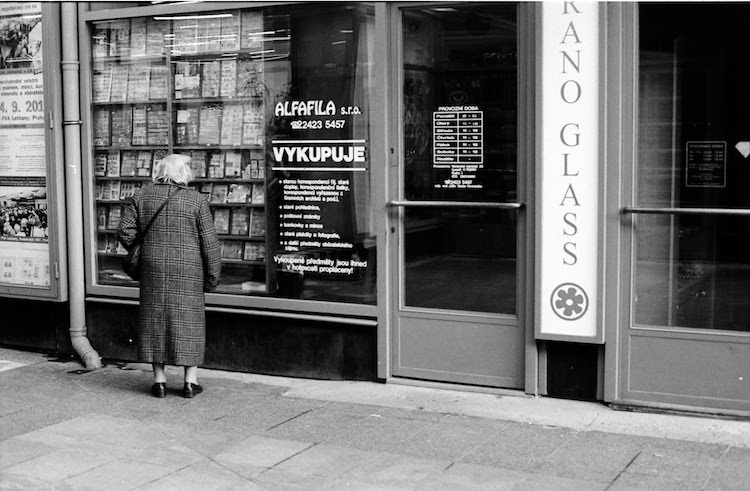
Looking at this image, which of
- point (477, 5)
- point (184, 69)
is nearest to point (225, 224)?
point (184, 69)

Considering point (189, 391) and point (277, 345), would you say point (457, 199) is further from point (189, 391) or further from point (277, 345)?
point (189, 391)

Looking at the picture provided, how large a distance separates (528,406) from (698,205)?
176 centimetres

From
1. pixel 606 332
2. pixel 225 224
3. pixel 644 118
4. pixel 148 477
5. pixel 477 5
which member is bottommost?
pixel 148 477

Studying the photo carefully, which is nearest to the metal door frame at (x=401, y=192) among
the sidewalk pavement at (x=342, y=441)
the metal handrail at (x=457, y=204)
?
the metal handrail at (x=457, y=204)

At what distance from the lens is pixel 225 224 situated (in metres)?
8.77

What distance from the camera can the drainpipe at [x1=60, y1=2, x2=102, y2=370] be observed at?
904 centimetres

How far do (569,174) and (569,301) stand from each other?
0.86 m

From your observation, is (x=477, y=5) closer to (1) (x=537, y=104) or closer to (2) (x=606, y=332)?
(1) (x=537, y=104)

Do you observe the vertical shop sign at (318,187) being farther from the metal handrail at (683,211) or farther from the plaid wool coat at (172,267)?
the metal handrail at (683,211)

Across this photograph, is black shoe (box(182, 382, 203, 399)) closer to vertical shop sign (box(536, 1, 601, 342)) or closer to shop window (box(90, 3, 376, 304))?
shop window (box(90, 3, 376, 304))

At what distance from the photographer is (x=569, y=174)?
23.3 ft

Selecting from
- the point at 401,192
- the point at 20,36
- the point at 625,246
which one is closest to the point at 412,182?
the point at 401,192

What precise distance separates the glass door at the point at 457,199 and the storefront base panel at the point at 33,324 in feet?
10.7

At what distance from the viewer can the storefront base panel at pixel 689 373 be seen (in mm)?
6797
